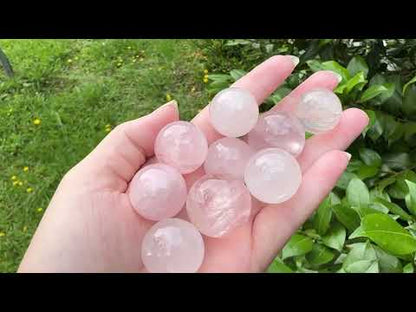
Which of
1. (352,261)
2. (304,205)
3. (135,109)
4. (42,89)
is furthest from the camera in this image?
(42,89)

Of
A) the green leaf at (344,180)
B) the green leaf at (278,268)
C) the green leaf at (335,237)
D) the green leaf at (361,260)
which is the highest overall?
the green leaf at (361,260)

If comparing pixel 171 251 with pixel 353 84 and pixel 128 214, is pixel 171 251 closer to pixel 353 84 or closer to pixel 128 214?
pixel 128 214

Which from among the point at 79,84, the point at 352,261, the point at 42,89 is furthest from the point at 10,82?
the point at 352,261

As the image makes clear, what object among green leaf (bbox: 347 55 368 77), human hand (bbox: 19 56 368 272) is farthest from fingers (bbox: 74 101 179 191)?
green leaf (bbox: 347 55 368 77)

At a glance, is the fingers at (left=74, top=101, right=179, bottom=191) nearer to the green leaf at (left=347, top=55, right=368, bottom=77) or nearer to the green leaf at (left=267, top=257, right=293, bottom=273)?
the green leaf at (left=267, top=257, right=293, bottom=273)

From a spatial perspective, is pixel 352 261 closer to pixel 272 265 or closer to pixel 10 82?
Result: pixel 272 265

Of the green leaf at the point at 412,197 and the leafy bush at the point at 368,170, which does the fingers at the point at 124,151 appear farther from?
the green leaf at the point at 412,197

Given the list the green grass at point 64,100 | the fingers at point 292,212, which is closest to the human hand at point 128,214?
the fingers at point 292,212

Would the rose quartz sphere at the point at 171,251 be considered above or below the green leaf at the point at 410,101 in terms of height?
below

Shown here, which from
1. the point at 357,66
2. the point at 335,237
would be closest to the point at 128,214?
the point at 335,237
